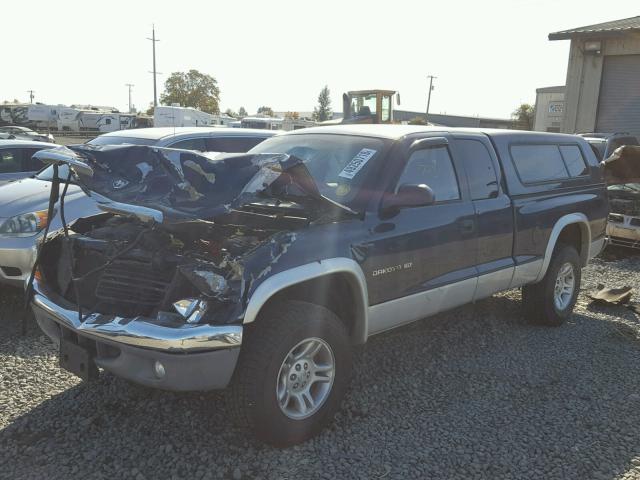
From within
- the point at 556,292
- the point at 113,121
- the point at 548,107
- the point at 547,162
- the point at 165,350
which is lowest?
the point at 556,292

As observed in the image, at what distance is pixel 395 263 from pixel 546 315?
2.39m

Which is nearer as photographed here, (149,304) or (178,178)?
(149,304)

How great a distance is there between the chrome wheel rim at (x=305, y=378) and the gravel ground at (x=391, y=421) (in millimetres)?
221

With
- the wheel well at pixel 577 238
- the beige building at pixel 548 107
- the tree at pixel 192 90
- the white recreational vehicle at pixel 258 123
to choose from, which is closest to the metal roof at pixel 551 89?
the beige building at pixel 548 107

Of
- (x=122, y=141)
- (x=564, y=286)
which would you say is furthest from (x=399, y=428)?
(x=122, y=141)

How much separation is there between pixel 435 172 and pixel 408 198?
2.35 ft

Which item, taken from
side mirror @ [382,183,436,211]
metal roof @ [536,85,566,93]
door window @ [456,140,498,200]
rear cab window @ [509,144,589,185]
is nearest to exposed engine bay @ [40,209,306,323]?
side mirror @ [382,183,436,211]

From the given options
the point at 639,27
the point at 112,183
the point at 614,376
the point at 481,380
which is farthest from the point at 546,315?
the point at 639,27

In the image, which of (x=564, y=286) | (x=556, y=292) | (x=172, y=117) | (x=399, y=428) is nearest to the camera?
(x=399, y=428)

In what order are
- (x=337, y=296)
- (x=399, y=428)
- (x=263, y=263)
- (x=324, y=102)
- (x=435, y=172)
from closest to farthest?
(x=263, y=263) < (x=399, y=428) < (x=337, y=296) < (x=435, y=172) < (x=324, y=102)

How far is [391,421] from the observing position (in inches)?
142

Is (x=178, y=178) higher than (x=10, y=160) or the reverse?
higher

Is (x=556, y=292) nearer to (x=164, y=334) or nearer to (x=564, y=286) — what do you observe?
(x=564, y=286)

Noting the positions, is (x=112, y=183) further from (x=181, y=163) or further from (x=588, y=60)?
(x=588, y=60)
